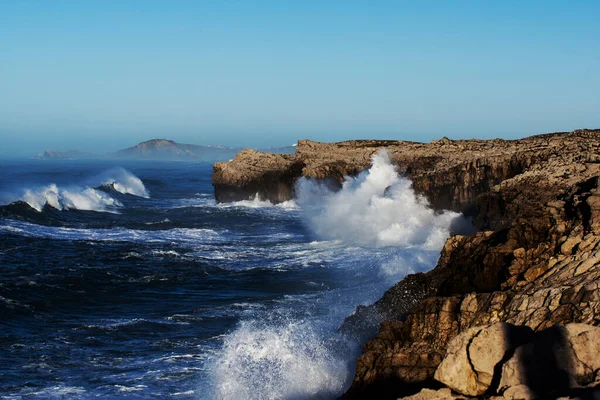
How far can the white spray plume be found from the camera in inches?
1117

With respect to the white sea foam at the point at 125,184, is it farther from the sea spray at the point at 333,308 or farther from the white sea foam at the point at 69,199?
the sea spray at the point at 333,308

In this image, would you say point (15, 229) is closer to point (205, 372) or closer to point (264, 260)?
point (264, 260)

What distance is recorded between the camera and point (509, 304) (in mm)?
10891

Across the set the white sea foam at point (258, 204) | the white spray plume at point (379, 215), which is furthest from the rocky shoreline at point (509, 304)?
the white sea foam at point (258, 204)

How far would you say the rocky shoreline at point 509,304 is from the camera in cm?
682

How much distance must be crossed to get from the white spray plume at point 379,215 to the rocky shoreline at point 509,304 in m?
5.00

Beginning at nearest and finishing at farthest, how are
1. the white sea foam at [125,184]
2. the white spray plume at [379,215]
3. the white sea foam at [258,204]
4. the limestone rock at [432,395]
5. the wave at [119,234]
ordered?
the limestone rock at [432,395] < the white spray plume at [379,215] < the wave at [119,234] < the white sea foam at [258,204] < the white sea foam at [125,184]

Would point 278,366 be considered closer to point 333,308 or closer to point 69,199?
point 333,308

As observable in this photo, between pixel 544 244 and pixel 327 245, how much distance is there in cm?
1552

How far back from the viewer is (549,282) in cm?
1123

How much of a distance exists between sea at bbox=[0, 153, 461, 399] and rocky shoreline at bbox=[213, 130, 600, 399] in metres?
1.53

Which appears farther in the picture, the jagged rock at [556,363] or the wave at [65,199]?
the wave at [65,199]

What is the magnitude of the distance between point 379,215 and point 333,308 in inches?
606

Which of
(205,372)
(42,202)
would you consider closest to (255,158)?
(42,202)
